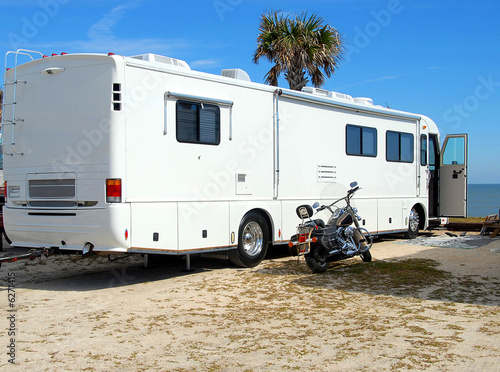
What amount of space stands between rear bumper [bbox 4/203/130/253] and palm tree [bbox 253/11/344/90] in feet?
42.4

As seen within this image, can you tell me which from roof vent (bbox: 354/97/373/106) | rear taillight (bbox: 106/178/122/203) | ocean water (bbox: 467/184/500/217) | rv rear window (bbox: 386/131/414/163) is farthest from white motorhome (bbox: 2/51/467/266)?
ocean water (bbox: 467/184/500/217)

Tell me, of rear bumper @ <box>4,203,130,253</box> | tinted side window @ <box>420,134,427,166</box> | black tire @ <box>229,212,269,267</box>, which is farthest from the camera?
tinted side window @ <box>420,134,427,166</box>

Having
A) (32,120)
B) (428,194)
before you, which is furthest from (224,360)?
(428,194)

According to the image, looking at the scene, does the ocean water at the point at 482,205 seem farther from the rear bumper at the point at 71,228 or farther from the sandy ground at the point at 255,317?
the rear bumper at the point at 71,228

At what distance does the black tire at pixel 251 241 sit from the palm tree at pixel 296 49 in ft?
35.1

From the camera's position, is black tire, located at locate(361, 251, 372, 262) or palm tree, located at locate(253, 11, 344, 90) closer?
black tire, located at locate(361, 251, 372, 262)

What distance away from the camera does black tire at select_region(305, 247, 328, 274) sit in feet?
28.3

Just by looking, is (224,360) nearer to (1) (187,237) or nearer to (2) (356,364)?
(2) (356,364)

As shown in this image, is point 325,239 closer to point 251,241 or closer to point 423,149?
point 251,241

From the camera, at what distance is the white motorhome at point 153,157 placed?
7.39 meters

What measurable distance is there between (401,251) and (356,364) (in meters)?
7.25

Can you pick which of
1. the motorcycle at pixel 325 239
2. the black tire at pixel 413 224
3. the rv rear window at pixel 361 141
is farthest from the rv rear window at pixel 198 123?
the black tire at pixel 413 224

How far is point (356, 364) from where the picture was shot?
4.41m

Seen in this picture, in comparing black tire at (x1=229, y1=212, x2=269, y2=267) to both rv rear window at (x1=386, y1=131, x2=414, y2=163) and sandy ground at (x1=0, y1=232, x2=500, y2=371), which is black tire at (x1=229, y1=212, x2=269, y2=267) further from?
rv rear window at (x1=386, y1=131, x2=414, y2=163)
